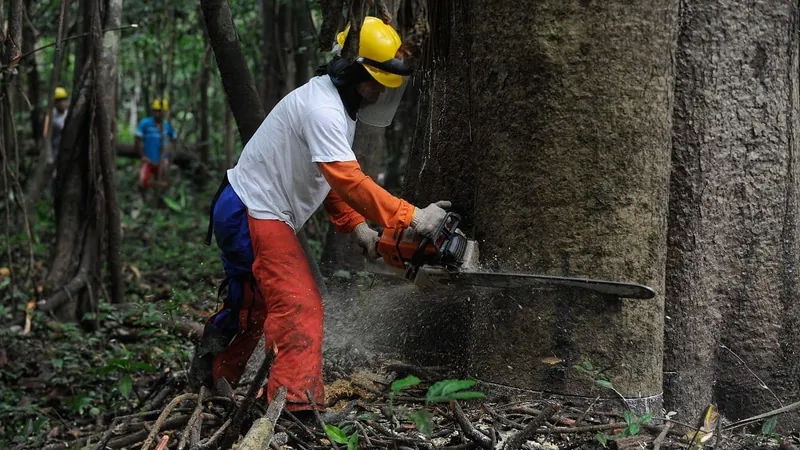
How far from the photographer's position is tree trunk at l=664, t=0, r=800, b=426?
360 centimetres

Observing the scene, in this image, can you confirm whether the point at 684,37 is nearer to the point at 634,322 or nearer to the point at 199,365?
the point at 634,322

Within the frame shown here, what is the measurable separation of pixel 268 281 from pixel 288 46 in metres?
5.75

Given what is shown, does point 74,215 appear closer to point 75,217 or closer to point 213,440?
point 75,217

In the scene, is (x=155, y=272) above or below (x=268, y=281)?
below

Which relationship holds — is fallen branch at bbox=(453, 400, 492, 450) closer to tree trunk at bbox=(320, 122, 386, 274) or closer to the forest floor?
the forest floor

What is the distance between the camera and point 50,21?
12.5 metres

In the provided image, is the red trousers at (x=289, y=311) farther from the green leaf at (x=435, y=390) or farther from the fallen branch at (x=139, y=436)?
the green leaf at (x=435, y=390)

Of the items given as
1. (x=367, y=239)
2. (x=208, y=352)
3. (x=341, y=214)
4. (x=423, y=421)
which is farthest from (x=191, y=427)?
(x=341, y=214)

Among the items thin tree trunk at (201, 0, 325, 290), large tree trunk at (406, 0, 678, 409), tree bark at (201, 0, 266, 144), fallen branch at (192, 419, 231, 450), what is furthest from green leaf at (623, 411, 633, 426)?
tree bark at (201, 0, 266, 144)

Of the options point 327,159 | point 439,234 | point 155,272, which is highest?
point 327,159

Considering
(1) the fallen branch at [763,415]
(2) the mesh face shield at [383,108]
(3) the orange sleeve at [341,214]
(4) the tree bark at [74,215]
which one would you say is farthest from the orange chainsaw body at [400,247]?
(4) the tree bark at [74,215]

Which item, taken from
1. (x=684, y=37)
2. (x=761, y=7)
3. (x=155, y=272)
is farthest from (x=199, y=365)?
(x=155, y=272)

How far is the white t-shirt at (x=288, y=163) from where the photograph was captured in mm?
3557

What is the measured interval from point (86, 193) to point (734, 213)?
5.67 meters
